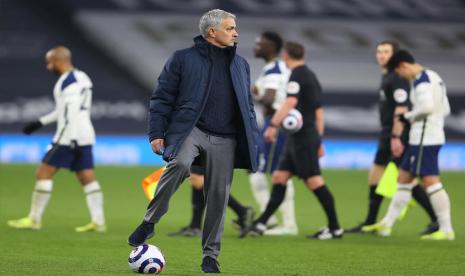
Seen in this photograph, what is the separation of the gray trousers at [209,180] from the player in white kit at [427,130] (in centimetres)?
366

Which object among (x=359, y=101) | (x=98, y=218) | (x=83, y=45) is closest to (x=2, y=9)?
(x=83, y=45)

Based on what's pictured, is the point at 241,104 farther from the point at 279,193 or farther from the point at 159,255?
the point at 279,193

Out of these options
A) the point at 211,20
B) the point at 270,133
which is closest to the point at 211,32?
the point at 211,20

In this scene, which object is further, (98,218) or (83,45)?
(83,45)

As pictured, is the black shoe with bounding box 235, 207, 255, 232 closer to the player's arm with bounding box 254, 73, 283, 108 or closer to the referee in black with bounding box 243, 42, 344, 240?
the referee in black with bounding box 243, 42, 344, 240

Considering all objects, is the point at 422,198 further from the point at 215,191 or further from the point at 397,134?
the point at 215,191

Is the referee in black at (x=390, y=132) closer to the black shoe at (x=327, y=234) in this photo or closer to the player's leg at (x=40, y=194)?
the black shoe at (x=327, y=234)

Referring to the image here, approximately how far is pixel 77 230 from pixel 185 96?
4.37m

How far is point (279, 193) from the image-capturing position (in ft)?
38.9

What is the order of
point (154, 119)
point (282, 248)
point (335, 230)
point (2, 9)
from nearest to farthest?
1. point (154, 119)
2. point (282, 248)
3. point (335, 230)
4. point (2, 9)

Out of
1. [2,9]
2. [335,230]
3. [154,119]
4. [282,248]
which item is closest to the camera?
[154,119]

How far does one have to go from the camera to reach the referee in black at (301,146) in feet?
38.1

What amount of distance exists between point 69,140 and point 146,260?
409 centimetres

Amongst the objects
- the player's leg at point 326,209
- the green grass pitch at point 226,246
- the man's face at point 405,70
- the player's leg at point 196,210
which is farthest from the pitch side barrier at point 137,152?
the man's face at point 405,70
